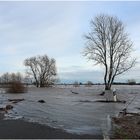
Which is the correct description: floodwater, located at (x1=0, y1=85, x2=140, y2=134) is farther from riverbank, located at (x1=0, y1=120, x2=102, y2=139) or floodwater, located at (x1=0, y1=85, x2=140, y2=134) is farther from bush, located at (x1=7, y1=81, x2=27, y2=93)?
bush, located at (x1=7, y1=81, x2=27, y2=93)

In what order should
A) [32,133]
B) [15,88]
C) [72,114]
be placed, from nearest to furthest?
[32,133] < [72,114] < [15,88]

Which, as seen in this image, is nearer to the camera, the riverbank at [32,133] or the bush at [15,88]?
the riverbank at [32,133]

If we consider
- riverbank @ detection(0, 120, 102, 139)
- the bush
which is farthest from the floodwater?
the bush

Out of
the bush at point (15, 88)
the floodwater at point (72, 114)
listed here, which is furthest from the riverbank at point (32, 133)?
the bush at point (15, 88)

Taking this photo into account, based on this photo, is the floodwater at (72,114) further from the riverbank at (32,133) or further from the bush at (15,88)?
the bush at (15,88)

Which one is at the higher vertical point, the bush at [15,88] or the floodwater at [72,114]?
the bush at [15,88]

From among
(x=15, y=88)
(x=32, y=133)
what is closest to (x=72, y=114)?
(x=32, y=133)

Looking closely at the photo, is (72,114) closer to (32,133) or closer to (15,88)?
(32,133)

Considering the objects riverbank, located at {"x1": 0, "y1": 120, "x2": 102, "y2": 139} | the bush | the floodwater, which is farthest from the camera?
the bush

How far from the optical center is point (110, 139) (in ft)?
38.4

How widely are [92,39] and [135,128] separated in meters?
55.0

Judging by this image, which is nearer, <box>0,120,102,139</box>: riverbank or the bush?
<box>0,120,102,139</box>: riverbank

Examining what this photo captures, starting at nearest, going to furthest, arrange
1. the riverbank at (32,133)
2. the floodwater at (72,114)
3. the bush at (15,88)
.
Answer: the riverbank at (32,133) < the floodwater at (72,114) < the bush at (15,88)

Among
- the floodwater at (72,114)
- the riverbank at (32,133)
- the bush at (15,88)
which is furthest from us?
the bush at (15,88)
